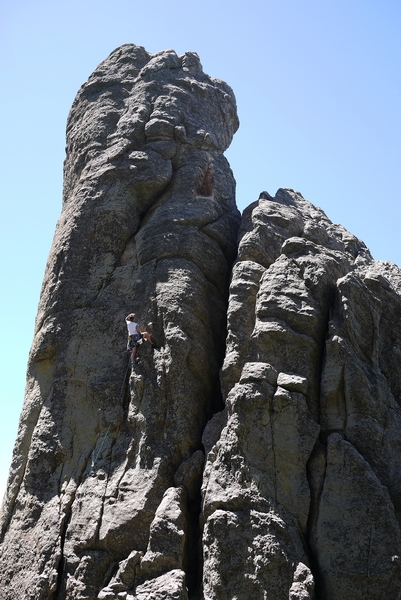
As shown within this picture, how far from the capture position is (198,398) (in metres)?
19.1

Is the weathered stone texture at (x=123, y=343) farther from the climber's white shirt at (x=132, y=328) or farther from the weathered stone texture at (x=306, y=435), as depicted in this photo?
the weathered stone texture at (x=306, y=435)

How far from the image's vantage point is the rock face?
15867 mm

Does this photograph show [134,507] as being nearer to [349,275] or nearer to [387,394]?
[387,394]

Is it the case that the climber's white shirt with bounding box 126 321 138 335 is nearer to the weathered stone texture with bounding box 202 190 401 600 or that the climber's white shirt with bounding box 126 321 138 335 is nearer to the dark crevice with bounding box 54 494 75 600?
the weathered stone texture with bounding box 202 190 401 600

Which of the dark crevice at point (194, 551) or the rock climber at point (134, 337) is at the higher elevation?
the rock climber at point (134, 337)

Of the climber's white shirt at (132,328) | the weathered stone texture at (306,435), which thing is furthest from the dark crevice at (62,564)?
the climber's white shirt at (132,328)

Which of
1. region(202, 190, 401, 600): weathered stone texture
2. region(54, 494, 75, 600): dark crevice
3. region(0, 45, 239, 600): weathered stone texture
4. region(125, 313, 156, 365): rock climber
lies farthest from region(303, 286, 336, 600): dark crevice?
region(54, 494, 75, 600): dark crevice

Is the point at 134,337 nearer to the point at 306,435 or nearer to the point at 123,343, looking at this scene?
the point at 123,343

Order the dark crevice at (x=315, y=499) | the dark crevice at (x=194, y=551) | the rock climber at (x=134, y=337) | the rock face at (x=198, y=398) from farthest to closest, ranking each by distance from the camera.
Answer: the rock climber at (x=134, y=337)
the dark crevice at (x=194, y=551)
the rock face at (x=198, y=398)
the dark crevice at (x=315, y=499)

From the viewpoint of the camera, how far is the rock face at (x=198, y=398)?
52.1 ft

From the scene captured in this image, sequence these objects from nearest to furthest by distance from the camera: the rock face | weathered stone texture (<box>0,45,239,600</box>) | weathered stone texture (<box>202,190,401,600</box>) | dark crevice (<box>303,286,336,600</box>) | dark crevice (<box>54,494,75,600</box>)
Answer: weathered stone texture (<box>202,190,401,600</box>) → dark crevice (<box>303,286,336,600</box>) → the rock face → dark crevice (<box>54,494,75,600</box>) → weathered stone texture (<box>0,45,239,600</box>)

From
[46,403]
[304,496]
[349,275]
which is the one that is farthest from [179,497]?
[349,275]

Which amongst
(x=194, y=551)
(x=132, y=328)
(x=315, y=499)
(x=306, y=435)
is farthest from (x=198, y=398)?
(x=315, y=499)

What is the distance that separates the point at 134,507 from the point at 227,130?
52.7 ft
